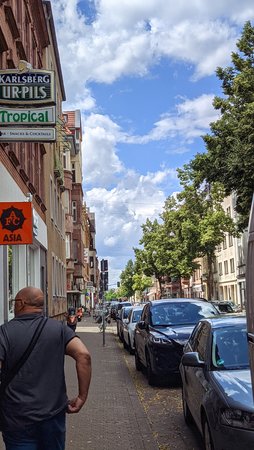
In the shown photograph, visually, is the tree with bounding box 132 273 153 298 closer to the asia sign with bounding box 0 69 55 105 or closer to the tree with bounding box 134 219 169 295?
the tree with bounding box 134 219 169 295

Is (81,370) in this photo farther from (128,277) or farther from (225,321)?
(128,277)

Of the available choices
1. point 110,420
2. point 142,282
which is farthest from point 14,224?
→ point 142,282

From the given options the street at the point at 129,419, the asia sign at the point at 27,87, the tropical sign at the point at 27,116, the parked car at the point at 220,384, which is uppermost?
the asia sign at the point at 27,87

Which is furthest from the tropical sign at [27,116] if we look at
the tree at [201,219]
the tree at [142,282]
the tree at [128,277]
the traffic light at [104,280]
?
the tree at [128,277]

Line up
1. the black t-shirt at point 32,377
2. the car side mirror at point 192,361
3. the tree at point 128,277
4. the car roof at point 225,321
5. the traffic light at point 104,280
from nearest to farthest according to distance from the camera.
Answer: the black t-shirt at point 32,377, the car side mirror at point 192,361, the car roof at point 225,321, the traffic light at point 104,280, the tree at point 128,277

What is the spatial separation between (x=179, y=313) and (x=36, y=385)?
29.3 feet

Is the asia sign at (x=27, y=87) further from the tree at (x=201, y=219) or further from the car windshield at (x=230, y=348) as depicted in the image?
the tree at (x=201, y=219)

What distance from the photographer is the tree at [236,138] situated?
23.7 m

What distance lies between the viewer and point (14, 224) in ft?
30.2

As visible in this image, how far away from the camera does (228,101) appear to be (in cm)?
2605

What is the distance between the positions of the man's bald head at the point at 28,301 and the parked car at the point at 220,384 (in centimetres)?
202

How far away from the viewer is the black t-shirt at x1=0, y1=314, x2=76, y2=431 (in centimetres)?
374

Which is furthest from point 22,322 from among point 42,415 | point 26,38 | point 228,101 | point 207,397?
point 228,101

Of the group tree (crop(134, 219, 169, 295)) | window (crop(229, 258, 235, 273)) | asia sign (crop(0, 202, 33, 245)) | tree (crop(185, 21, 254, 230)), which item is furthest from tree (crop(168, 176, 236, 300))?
asia sign (crop(0, 202, 33, 245))
